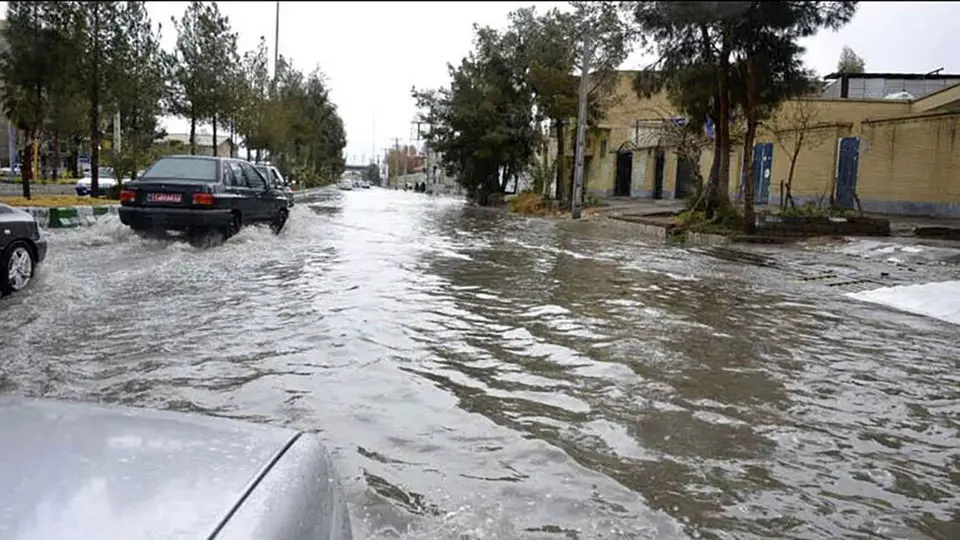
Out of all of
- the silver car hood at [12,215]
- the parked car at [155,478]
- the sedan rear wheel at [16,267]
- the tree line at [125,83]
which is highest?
the tree line at [125,83]

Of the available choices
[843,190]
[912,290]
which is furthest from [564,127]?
[912,290]

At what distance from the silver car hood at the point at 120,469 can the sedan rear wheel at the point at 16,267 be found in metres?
6.08

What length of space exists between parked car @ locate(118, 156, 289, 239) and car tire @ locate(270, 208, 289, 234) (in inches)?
74.4

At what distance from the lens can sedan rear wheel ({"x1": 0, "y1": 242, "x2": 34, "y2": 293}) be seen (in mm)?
7500

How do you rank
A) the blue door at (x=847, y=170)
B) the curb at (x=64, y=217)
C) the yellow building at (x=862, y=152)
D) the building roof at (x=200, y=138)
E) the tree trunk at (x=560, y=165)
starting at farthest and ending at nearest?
the building roof at (x=200, y=138) < the tree trunk at (x=560, y=165) < the blue door at (x=847, y=170) < the yellow building at (x=862, y=152) < the curb at (x=64, y=217)

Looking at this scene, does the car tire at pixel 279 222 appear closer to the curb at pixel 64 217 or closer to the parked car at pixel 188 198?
the parked car at pixel 188 198

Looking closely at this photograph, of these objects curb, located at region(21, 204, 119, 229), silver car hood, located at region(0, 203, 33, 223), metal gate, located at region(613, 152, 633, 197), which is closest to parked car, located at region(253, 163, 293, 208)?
curb, located at region(21, 204, 119, 229)

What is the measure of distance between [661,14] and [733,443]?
16.8 m

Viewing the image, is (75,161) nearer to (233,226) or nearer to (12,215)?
(233,226)

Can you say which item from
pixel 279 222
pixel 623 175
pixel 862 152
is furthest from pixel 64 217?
pixel 623 175

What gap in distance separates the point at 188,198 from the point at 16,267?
13.4ft

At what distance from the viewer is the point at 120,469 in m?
1.77

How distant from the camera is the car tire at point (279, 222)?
15.0 m

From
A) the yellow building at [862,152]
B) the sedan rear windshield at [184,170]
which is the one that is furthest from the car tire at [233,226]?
the yellow building at [862,152]
